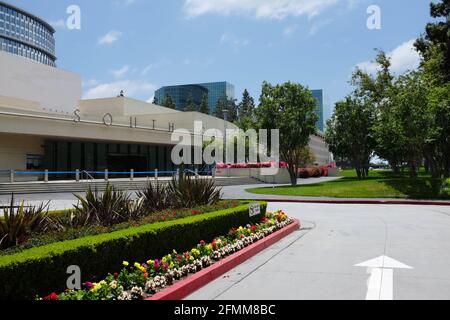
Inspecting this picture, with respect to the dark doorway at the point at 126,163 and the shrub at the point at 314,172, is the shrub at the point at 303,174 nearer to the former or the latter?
the shrub at the point at 314,172

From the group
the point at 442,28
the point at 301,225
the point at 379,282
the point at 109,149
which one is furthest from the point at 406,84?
the point at 109,149

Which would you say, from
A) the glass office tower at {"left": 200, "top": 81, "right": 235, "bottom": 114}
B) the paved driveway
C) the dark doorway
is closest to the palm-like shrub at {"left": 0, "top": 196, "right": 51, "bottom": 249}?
the paved driveway

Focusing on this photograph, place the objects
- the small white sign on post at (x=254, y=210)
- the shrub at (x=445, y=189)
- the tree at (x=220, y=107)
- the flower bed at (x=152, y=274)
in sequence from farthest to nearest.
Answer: the tree at (x=220, y=107), the shrub at (x=445, y=189), the small white sign on post at (x=254, y=210), the flower bed at (x=152, y=274)

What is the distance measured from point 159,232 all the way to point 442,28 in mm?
37896

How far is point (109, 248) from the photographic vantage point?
20.3ft

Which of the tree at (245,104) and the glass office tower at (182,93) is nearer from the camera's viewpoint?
the tree at (245,104)

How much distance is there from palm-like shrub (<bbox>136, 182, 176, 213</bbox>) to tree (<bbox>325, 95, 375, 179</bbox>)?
3852 cm

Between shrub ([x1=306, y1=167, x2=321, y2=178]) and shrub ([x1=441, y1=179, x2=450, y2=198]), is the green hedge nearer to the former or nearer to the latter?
shrub ([x1=441, y1=179, x2=450, y2=198])

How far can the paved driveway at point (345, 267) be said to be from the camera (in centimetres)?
626

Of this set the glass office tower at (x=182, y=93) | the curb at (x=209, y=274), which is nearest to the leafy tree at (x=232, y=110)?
the glass office tower at (x=182, y=93)

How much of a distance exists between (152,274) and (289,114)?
116ft

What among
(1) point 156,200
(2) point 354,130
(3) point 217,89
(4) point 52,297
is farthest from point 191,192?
(3) point 217,89

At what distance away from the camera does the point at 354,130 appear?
47938mm

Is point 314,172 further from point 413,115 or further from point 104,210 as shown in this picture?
point 104,210
